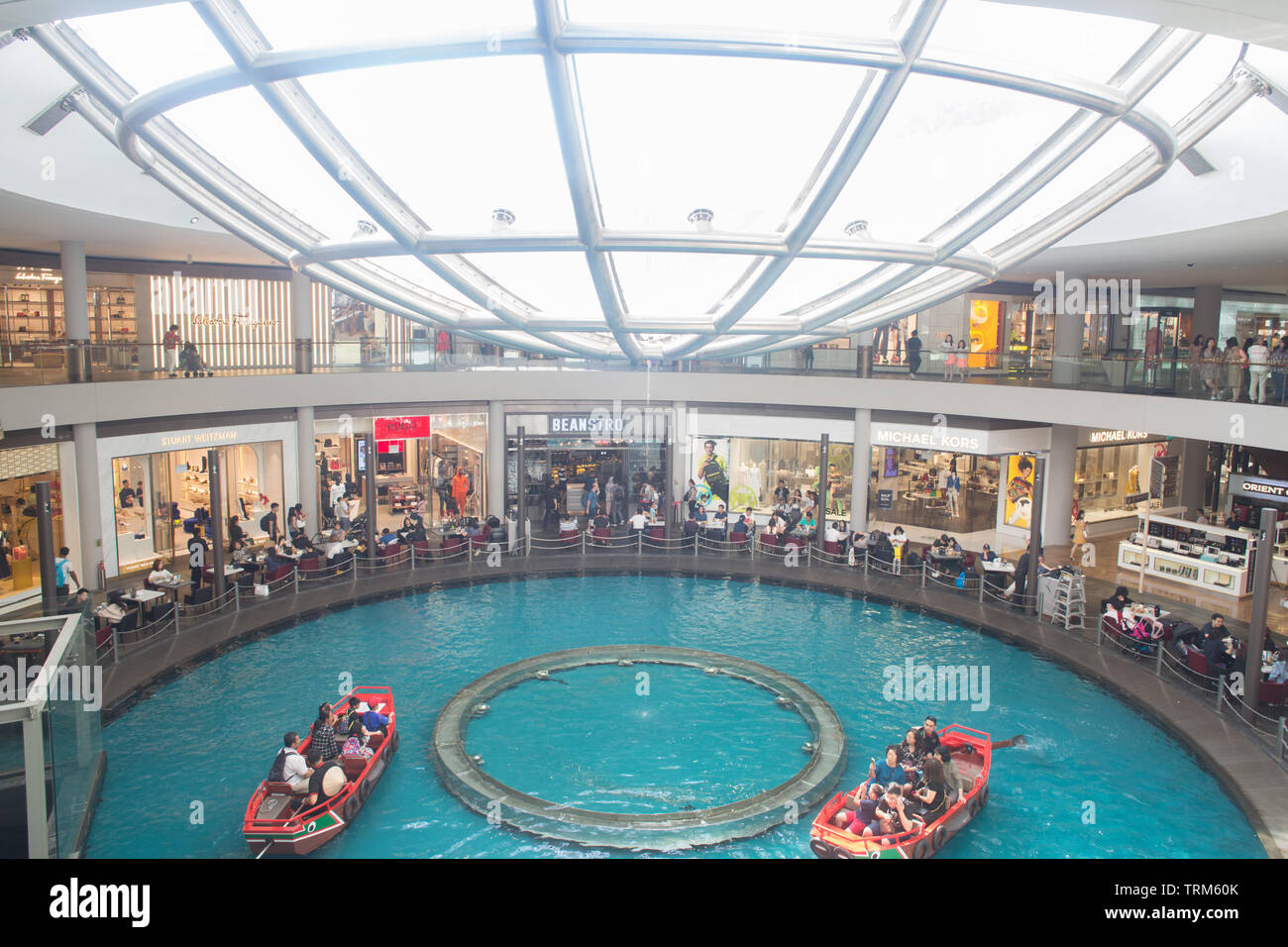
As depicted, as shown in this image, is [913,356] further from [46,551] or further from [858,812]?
[46,551]

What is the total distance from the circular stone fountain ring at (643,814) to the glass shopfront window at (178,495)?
12538 millimetres

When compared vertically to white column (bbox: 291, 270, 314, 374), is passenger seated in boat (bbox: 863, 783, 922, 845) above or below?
below

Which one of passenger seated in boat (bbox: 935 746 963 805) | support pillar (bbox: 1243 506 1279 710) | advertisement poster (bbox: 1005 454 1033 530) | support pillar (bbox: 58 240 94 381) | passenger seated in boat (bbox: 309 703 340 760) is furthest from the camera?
advertisement poster (bbox: 1005 454 1033 530)

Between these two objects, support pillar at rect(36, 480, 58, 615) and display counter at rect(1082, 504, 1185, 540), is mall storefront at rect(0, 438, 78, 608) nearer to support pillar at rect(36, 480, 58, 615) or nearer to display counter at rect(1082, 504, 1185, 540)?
support pillar at rect(36, 480, 58, 615)

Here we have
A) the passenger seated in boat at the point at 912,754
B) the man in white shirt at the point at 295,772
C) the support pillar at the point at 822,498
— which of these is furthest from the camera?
the support pillar at the point at 822,498

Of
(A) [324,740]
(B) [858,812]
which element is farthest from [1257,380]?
(A) [324,740]

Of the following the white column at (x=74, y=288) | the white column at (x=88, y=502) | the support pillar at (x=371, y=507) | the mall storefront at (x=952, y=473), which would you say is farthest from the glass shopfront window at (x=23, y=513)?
the mall storefront at (x=952, y=473)

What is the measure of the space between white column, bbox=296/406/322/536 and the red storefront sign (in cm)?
198

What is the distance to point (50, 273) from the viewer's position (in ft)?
76.7

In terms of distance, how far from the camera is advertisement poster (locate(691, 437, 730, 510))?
29.1 metres

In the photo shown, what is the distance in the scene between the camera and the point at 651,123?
28.6 ft

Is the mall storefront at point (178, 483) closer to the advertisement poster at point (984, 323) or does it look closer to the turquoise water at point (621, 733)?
the turquoise water at point (621, 733)

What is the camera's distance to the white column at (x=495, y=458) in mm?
27000

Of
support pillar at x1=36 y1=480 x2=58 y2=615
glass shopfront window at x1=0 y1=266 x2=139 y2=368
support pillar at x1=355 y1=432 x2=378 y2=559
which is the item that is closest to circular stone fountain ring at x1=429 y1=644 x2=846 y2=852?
support pillar at x1=36 y1=480 x2=58 y2=615
